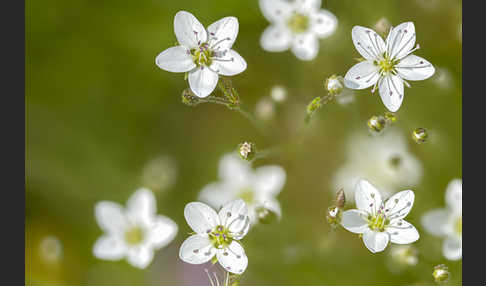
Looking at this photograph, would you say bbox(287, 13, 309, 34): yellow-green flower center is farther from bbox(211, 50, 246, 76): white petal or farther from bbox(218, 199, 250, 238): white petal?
bbox(218, 199, 250, 238): white petal

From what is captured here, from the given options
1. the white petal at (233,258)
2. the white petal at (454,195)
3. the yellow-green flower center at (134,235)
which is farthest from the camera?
the yellow-green flower center at (134,235)

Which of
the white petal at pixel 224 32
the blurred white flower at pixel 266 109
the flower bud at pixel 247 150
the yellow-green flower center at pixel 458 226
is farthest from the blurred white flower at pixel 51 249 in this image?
the yellow-green flower center at pixel 458 226

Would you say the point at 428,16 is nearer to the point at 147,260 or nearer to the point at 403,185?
the point at 403,185

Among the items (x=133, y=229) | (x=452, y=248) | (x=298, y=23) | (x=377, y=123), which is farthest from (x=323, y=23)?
(x=133, y=229)

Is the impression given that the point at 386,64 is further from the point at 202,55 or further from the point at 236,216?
the point at 236,216

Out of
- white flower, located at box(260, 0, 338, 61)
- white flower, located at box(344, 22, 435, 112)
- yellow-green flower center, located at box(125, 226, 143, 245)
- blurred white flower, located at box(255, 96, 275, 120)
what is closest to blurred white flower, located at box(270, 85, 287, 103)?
blurred white flower, located at box(255, 96, 275, 120)

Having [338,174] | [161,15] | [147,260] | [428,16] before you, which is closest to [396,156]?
[338,174]

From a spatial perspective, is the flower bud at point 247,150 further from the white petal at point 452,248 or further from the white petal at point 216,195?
the white petal at point 452,248
